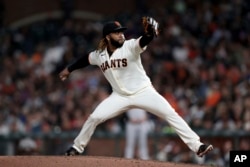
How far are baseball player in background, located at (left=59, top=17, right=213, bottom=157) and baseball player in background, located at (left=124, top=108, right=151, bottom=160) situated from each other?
5.11 m

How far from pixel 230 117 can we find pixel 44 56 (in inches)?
244

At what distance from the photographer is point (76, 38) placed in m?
20.8

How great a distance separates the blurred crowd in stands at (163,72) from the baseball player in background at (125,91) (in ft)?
13.4

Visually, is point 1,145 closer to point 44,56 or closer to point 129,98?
point 44,56

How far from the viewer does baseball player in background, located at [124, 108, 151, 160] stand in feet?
53.4

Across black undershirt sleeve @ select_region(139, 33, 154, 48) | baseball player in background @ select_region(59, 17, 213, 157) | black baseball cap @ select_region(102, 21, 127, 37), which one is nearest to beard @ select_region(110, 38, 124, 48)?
baseball player in background @ select_region(59, 17, 213, 157)

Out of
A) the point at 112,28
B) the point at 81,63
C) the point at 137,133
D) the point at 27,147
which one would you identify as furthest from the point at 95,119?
the point at 137,133

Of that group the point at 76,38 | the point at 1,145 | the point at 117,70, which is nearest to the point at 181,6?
the point at 76,38

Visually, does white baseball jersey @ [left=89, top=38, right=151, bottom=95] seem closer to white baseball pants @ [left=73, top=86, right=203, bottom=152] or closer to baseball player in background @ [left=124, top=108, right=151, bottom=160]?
white baseball pants @ [left=73, top=86, right=203, bottom=152]

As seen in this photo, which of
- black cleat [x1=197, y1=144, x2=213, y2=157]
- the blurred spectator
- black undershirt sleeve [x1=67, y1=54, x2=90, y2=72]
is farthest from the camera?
the blurred spectator

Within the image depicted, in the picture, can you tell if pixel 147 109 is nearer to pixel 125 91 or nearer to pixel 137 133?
pixel 125 91

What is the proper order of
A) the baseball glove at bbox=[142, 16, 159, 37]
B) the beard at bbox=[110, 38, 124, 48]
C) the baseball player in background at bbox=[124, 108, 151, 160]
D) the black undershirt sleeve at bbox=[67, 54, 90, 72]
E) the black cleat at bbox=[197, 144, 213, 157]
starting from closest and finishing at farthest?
the baseball glove at bbox=[142, 16, 159, 37] < the black cleat at bbox=[197, 144, 213, 157] < the beard at bbox=[110, 38, 124, 48] < the black undershirt sleeve at bbox=[67, 54, 90, 72] < the baseball player in background at bbox=[124, 108, 151, 160]

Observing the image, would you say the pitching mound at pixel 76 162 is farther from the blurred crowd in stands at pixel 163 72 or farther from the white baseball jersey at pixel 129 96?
the blurred crowd in stands at pixel 163 72

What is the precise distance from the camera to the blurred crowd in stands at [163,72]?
16297 mm
